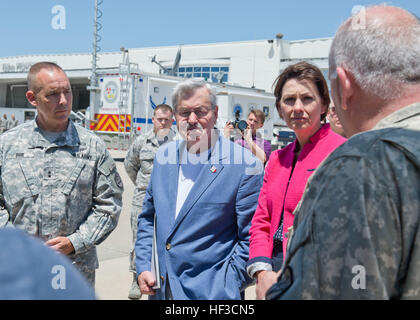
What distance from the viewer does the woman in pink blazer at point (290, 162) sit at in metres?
2.24

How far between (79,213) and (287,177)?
1.33 metres

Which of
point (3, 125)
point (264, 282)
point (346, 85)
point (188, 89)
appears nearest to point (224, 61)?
point (3, 125)

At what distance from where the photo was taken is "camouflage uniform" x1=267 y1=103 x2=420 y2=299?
100cm

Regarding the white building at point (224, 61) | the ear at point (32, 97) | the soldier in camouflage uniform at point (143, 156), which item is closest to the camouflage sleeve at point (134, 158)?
the soldier in camouflage uniform at point (143, 156)

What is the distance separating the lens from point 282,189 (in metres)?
2.31

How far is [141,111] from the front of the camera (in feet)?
43.0

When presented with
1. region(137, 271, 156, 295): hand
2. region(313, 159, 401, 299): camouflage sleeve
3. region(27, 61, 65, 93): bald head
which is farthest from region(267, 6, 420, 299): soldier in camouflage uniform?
region(27, 61, 65, 93): bald head

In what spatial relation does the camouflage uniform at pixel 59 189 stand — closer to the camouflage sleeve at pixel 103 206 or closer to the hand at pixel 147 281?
the camouflage sleeve at pixel 103 206

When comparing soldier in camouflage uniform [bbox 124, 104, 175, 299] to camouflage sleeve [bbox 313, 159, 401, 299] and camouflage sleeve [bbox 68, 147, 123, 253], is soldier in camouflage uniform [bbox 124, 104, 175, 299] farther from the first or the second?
camouflage sleeve [bbox 313, 159, 401, 299]

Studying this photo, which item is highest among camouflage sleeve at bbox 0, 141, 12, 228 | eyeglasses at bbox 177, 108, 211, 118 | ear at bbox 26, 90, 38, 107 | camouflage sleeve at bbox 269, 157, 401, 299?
ear at bbox 26, 90, 38, 107

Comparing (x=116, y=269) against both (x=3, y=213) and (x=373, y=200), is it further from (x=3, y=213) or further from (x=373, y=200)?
(x=373, y=200)

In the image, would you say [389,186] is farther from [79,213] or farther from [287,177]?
[79,213]

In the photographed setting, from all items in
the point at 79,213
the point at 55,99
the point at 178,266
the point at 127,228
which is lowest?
the point at 127,228
